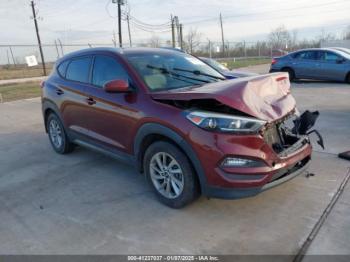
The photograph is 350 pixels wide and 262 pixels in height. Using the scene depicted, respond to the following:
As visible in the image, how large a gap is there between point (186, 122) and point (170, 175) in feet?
2.28

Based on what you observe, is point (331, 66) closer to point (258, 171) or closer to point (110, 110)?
point (110, 110)

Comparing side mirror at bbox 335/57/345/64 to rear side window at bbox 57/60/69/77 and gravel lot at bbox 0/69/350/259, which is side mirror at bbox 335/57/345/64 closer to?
gravel lot at bbox 0/69/350/259

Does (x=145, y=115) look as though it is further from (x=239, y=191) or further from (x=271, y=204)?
(x=271, y=204)

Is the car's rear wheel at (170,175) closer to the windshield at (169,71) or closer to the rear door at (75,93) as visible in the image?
the windshield at (169,71)

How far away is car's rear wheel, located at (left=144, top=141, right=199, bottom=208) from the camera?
3381 mm

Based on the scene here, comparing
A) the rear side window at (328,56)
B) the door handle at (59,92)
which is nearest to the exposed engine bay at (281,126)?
the door handle at (59,92)

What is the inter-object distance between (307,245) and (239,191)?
73 cm

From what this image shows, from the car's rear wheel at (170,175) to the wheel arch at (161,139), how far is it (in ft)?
0.24

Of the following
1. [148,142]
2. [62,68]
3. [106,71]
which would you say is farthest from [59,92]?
[148,142]

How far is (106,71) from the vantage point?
4.39m

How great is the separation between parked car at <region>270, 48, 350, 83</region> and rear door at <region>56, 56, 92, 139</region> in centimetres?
1071

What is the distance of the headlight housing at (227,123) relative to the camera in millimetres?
3090

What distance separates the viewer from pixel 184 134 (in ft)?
10.7

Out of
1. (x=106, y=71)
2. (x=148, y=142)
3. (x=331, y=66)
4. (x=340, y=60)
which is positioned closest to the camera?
(x=148, y=142)
